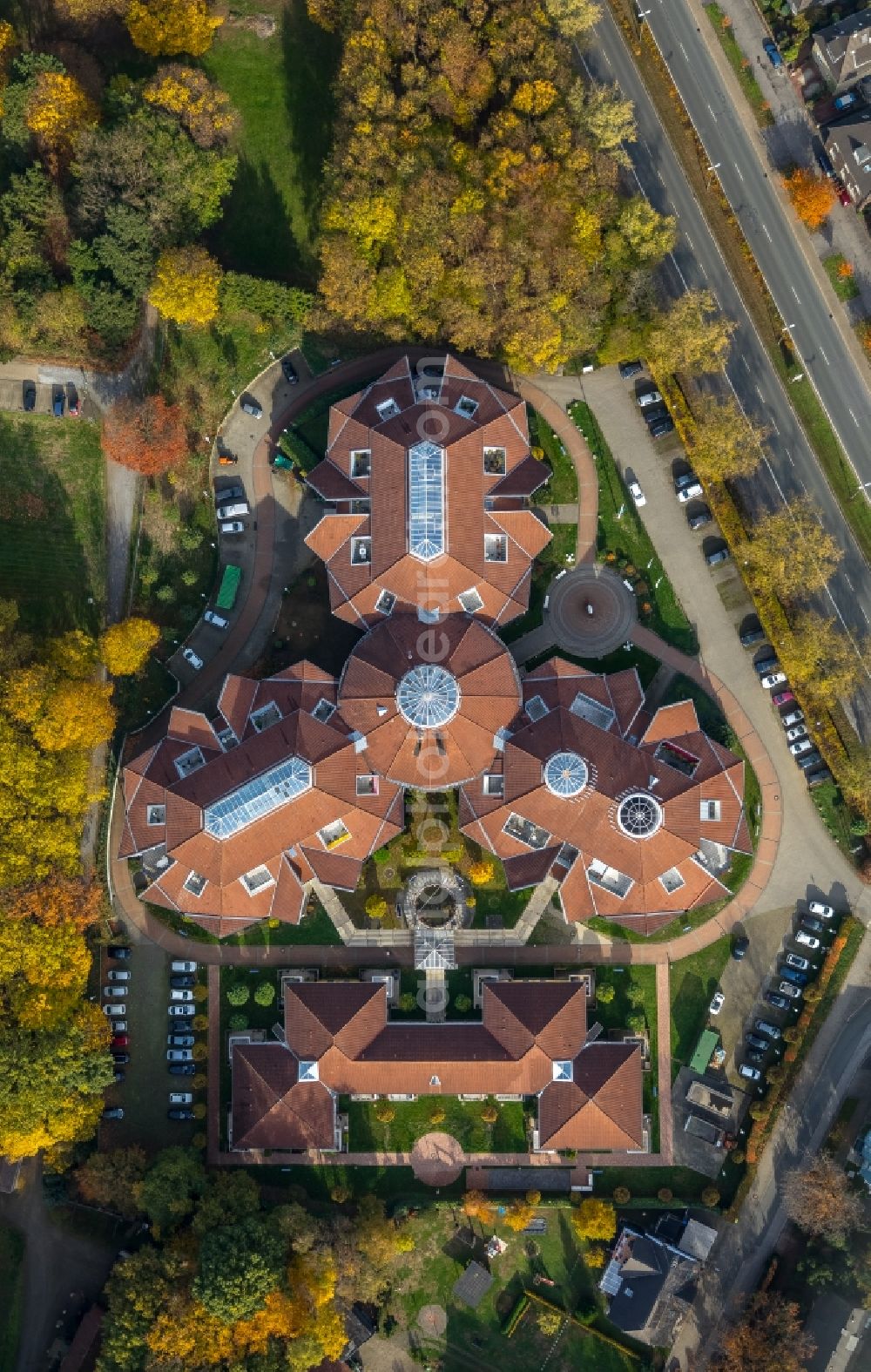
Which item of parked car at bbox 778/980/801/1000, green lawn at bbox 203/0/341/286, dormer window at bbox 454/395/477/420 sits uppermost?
green lawn at bbox 203/0/341/286

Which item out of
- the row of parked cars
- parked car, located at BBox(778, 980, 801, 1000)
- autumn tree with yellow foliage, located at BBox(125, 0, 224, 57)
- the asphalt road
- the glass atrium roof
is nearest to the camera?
the glass atrium roof

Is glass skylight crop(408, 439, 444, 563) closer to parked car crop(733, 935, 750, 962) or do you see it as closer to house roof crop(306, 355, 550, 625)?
house roof crop(306, 355, 550, 625)

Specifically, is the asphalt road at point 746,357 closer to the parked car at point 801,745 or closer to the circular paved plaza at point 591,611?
the parked car at point 801,745

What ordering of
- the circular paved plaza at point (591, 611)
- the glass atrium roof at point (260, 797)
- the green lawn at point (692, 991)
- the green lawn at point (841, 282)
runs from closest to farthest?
the glass atrium roof at point (260, 797) → the green lawn at point (692, 991) → the circular paved plaza at point (591, 611) → the green lawn at point (841, 282)

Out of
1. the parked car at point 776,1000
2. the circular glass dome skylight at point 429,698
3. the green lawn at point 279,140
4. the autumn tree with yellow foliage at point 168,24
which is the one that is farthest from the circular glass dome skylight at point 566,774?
the autumn tree with yellow foliage at point 168,24

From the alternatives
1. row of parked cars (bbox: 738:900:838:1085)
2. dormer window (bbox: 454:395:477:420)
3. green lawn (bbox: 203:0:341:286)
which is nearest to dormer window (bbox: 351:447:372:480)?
dormer window (bbox: 454:395:477:420)

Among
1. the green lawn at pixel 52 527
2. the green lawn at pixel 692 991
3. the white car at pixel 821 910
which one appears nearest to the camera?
the white car at pixel 821 910

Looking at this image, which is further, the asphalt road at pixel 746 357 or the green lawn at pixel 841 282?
the green lawn at pixel 841 282
